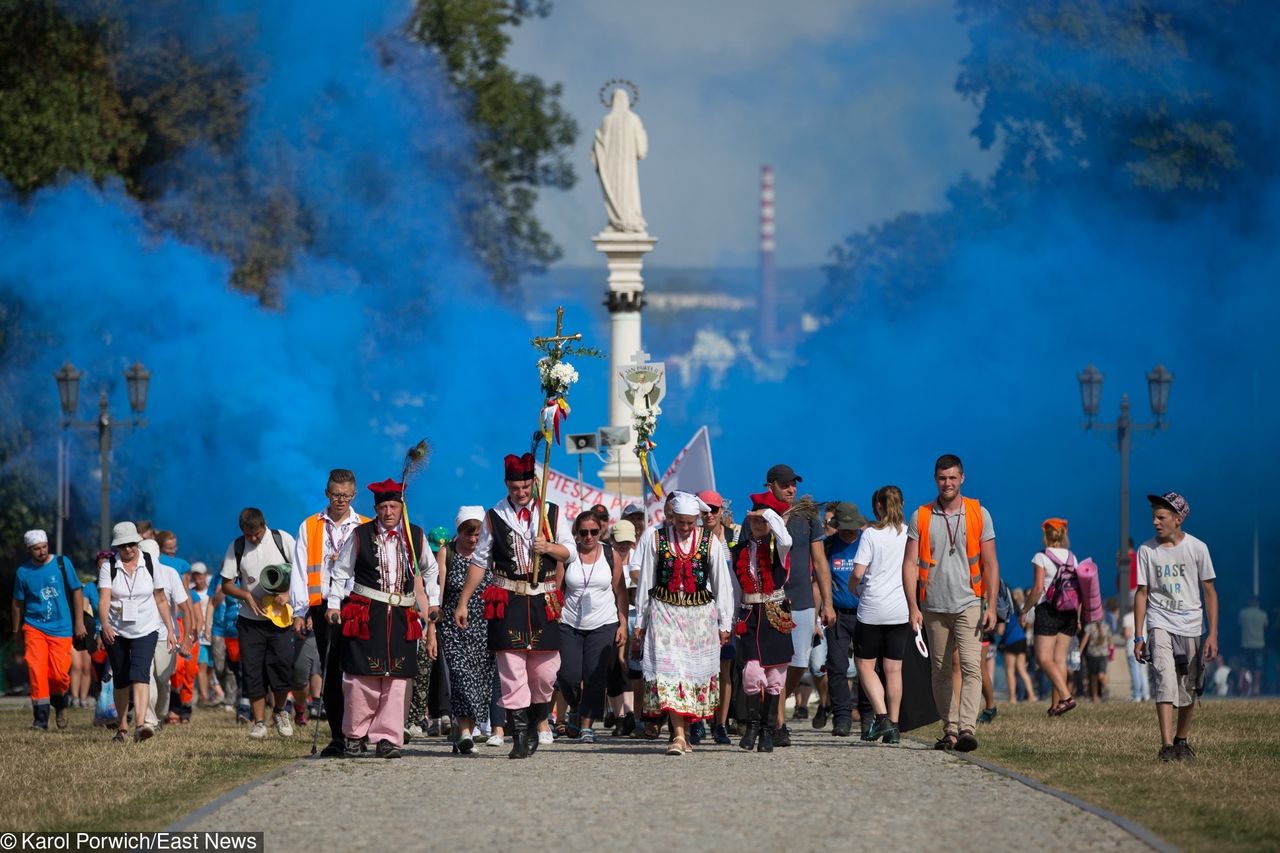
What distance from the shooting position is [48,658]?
19.9 metres

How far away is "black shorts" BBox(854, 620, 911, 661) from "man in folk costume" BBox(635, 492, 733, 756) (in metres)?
1.70

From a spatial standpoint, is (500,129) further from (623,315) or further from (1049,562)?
(1049,562)

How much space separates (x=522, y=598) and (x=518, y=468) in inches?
33.8

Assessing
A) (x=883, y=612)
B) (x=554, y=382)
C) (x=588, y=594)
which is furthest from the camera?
(x=588, y=594)

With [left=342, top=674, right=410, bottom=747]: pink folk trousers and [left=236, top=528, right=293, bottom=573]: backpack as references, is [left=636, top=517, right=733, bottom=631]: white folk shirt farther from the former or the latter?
[left=236, top=528, right=293, bottom=573]: backpack

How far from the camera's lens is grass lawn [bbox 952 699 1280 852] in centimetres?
1138

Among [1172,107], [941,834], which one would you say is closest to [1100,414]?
[1172,107]

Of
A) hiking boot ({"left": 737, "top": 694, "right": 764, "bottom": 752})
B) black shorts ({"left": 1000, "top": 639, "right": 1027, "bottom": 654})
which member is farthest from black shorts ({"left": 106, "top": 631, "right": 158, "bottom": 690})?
black shorts ({"left": 1000, "top": 639, "right": 1027, "bottom": 654})

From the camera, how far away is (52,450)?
3772 cm

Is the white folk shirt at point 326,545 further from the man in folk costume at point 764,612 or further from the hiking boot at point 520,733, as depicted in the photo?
the man in folk costume at point 764,612

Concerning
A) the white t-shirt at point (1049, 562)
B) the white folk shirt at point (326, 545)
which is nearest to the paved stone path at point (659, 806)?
the white folk shirt at point (326, 545)

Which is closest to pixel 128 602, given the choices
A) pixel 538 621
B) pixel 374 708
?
pixel 374 708

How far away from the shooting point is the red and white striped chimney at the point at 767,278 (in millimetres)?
110688

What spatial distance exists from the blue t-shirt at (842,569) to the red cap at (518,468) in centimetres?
361
